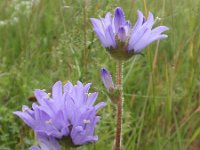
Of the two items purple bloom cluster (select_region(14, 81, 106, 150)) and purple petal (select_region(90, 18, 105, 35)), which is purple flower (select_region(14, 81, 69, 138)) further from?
purple petal (select_region(90, 18, 105, 35))

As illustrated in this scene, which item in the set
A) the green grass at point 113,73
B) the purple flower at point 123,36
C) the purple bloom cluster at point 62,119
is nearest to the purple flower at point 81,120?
the purple bloom cluster at point 62,119

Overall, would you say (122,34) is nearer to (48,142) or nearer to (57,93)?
(57,93)

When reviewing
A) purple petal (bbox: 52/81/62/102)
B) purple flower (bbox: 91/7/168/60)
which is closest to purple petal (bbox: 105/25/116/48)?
purple flower (bbox: 91/7/168/60)

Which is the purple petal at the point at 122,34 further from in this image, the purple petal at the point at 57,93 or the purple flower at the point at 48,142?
the purple flower at the point at 48,142

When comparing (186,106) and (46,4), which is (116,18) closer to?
(186,106)

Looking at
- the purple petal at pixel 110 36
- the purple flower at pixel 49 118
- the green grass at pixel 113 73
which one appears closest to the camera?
the purple flower at pixel 49 118

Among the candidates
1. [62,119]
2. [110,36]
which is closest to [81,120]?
[62,119]
